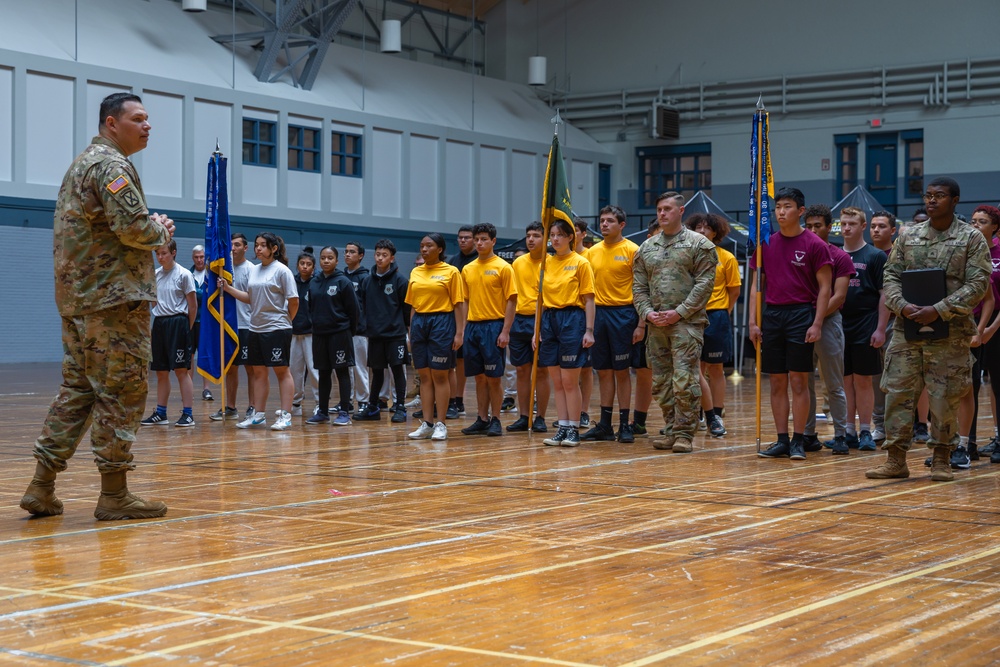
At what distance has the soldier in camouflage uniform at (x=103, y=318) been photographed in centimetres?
618

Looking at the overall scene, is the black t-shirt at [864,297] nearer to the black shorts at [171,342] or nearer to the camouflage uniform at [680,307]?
the camouflage uniform at [680,307]

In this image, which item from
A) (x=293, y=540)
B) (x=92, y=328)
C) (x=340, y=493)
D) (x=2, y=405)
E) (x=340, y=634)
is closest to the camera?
(x=340, y=634)

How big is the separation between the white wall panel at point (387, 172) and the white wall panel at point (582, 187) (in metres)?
5.57

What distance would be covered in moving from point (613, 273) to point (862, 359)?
2.26 m

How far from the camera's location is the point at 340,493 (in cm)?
734

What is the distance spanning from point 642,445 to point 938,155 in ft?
77.3

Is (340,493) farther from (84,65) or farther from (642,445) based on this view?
(84,65)

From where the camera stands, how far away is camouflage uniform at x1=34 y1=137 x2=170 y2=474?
6168 mm

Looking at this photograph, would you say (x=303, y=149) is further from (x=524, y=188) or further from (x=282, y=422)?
(x=282, y=422)

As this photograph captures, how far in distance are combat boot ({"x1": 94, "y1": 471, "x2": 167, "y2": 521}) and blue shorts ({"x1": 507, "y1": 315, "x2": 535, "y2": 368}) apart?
18.0 feet

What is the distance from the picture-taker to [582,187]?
117 ft

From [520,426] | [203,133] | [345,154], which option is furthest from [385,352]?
[345,154]

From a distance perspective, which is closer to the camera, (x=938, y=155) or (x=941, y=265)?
(x=941, y=265)

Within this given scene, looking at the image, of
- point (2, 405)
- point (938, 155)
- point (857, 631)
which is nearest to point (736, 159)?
point (938, 155)
